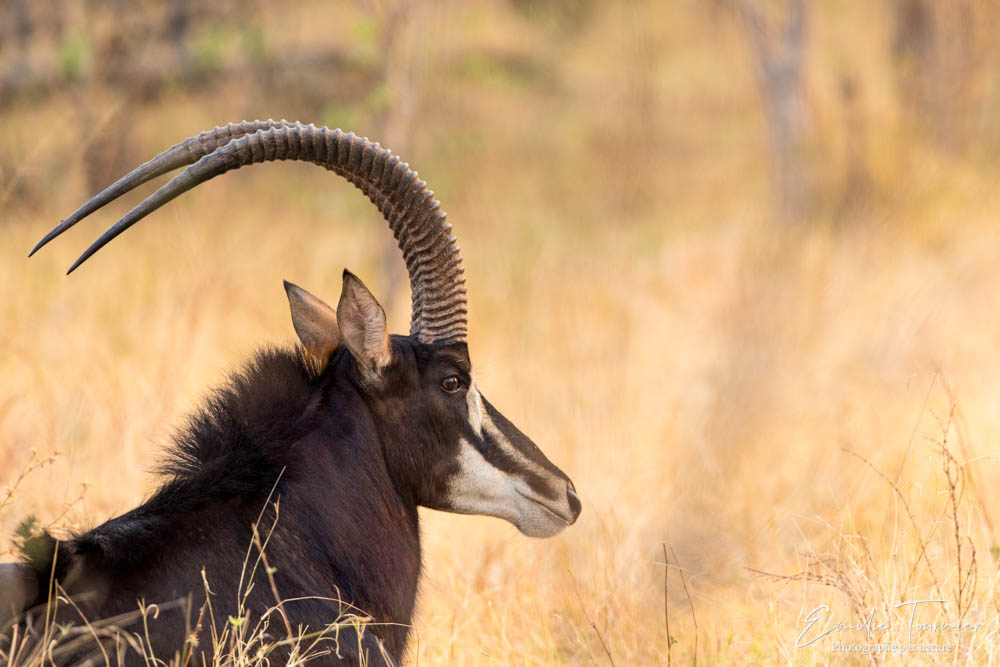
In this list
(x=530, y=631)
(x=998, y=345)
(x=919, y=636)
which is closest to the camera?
(x=919, y=636)

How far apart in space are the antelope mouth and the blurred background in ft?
1.63

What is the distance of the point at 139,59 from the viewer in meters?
15.4

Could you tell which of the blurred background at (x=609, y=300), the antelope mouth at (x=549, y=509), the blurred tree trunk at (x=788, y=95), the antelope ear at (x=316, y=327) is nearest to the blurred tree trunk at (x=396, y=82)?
the blurred background at (x=609, y=300)

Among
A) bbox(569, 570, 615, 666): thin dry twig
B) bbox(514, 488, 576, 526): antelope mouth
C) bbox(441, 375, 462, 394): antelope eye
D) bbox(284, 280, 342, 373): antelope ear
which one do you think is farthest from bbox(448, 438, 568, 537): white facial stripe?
bbox(284, 280, 342, 373): antelope ear

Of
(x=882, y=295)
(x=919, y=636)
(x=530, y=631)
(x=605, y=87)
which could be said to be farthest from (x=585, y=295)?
(x=605, y=87)

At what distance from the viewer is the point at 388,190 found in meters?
3.67

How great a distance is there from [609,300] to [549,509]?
7.26m

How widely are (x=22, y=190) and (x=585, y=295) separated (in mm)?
5940

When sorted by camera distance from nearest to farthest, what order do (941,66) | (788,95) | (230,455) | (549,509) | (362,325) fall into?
(230,455) → (362,325) → (549,509) → (788,95) → (941,66)

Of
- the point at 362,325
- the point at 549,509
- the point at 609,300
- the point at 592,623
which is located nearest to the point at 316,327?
the point at 362,325

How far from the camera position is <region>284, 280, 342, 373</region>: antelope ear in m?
3.62

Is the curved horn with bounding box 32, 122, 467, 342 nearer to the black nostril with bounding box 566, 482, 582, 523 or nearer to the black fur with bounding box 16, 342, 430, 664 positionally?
the black fur with bounding box 16, 342, 430, 664

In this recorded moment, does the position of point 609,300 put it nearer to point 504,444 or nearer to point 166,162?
point 504,444

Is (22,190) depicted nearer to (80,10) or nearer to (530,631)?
(80,10)
